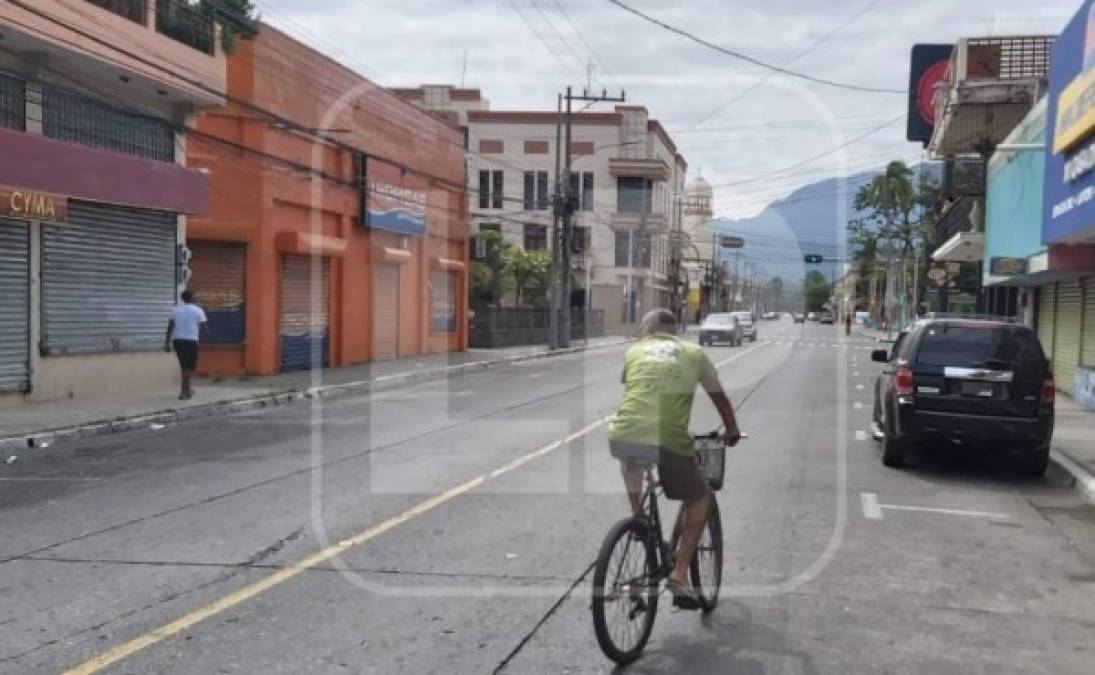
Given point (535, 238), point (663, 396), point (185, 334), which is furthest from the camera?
point (535, 238)

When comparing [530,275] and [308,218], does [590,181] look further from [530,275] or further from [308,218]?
[308,218]

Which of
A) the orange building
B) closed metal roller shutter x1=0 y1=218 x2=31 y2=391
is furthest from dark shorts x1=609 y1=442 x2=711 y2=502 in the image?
the orange building

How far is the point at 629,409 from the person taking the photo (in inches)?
208

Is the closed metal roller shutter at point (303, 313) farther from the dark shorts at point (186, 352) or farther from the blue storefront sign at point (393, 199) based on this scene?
the dark shorts at point (186, 352)

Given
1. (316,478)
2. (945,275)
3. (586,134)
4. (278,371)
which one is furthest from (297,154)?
(586,134)

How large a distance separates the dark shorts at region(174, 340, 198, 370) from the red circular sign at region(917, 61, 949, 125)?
29285 mm

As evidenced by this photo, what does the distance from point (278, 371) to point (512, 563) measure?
17.4m

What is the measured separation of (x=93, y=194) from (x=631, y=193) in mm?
54172

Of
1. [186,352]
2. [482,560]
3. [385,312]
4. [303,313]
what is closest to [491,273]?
[385,312]

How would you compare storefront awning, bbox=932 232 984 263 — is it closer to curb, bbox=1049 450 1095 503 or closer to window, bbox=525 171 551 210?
curb, bbox=1049 450 1095 503

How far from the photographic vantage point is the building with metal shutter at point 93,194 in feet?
48.6

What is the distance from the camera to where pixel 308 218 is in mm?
24734

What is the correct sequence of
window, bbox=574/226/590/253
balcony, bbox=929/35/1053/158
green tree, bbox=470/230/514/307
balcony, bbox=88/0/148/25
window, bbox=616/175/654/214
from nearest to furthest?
balcony, bbox=88/0/148/25 < balcony, bbox=929/35/1053/158 < green tree, bbox=470/230/514/307 < window, bbox=574/226/590/253 < window, bbox=616/175/654/214

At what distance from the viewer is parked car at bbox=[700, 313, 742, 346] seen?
4591 cm
